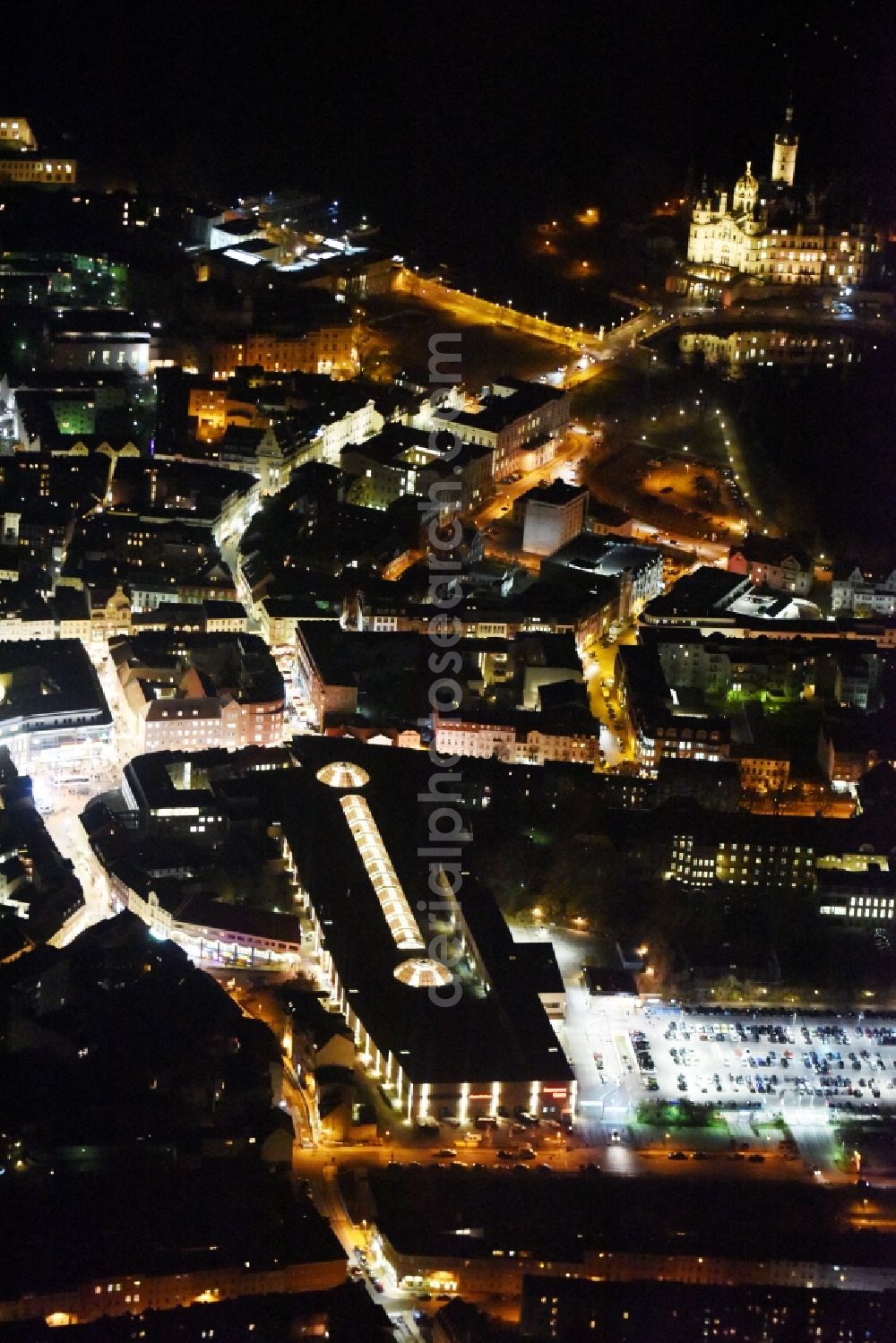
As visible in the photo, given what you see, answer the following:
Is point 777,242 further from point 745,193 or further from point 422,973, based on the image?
point 422,973

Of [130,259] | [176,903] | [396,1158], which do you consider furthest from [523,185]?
[396,1158]

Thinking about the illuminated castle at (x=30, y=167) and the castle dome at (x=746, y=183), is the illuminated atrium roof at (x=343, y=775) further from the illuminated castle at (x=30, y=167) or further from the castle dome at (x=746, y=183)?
the castle dome at (x=746, y=183)

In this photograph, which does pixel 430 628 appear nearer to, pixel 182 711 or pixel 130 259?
pixel 182 711

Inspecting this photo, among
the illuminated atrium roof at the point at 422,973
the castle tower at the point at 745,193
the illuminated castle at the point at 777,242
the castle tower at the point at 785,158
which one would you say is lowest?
the illuminated atrium roof at the point at 422,973

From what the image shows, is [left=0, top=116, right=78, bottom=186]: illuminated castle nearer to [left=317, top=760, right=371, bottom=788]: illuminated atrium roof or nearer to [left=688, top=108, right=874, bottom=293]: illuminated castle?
[left=688, top=108, right=874, bottom=293]: illuminated castle

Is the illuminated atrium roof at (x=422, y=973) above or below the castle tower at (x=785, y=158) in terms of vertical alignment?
below

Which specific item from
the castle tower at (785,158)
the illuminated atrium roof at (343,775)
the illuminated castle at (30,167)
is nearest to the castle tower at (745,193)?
the castle tower at (785,158)
